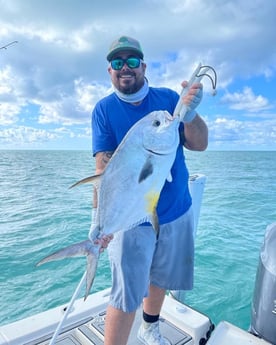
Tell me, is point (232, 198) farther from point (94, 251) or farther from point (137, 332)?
point (94, 251)

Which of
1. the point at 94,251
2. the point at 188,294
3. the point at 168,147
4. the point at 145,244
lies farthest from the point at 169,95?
the point at 188,294

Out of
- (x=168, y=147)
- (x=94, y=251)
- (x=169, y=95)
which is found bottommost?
(x=94, y=251)

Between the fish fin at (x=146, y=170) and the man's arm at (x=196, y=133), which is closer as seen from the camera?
the fish fin at (x=146, y=170)

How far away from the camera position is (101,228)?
163 centimetres

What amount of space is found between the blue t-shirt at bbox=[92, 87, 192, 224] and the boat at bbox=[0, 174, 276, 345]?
2.45 feet

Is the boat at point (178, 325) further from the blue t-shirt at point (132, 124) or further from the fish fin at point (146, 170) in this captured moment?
the fish fin at point (146, 170)

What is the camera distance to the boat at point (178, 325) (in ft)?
6.78

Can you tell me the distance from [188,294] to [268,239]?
2.56 m

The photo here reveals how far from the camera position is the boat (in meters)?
2.07

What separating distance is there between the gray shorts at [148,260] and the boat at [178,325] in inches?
16.7

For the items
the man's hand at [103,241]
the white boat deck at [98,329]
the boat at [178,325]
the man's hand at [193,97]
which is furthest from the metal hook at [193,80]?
the white boat deck at [98,329]

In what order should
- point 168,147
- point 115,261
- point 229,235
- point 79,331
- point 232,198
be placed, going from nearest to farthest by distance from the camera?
point 168,147, point 115,261, point 79,331, point 229,235, point 232,198

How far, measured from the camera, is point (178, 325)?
7.94 feet

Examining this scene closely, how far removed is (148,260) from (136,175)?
2.28 feet
